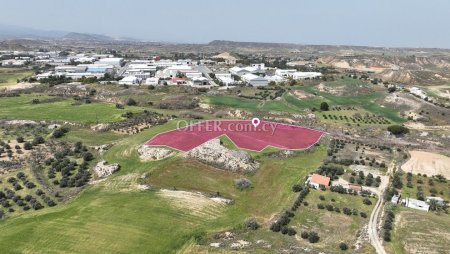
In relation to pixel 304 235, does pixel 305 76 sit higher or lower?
higher

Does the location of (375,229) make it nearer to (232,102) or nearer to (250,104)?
(250,104)

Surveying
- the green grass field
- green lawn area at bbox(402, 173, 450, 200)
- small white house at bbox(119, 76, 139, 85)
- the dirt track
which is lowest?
green lawn area at bbox(402, 173, 450, 200)

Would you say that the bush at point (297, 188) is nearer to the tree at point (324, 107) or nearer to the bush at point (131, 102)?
the tree at point (324, 107)

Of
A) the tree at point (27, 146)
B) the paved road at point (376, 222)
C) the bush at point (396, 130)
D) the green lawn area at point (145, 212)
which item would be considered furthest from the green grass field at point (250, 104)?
the tree at point (27, 146)

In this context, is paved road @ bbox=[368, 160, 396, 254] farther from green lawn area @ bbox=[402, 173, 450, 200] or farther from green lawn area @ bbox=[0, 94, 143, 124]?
green lawn area @ bbox=[0, 94, 143, 124]

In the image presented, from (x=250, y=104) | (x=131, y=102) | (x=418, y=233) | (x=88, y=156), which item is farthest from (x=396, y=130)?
(x=131, y=102)

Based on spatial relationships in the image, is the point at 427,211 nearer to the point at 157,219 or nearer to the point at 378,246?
the point at 378,246

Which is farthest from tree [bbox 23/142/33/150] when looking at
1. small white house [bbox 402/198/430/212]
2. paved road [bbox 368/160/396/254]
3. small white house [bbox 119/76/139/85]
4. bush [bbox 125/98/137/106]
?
small white house [bbox 119/76/139/85]
